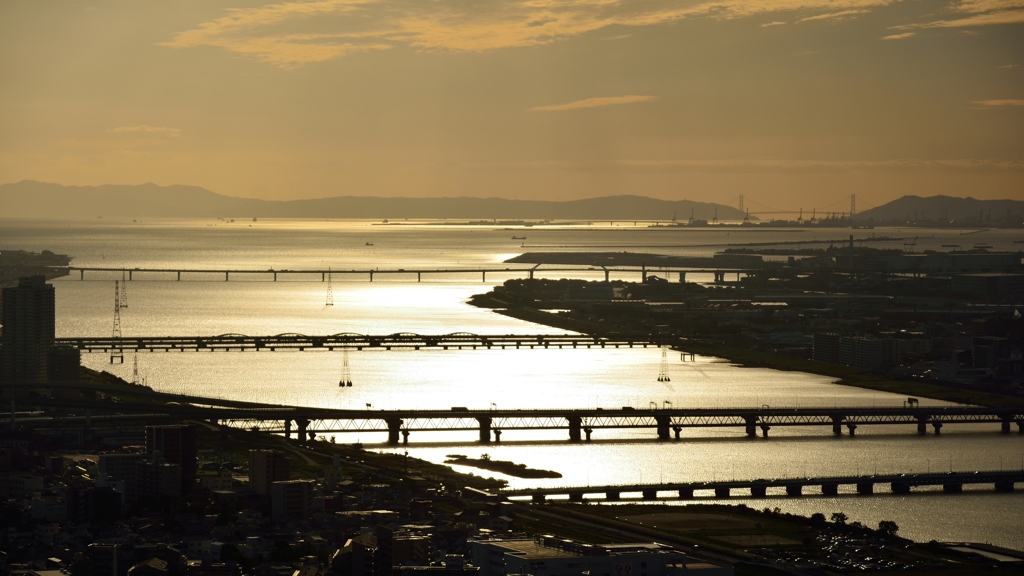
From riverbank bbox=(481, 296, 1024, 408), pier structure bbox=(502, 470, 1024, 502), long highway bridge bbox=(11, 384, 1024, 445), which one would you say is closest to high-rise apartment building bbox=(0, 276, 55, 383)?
long highway bridge bbox=(11, 384, 1024, 445)

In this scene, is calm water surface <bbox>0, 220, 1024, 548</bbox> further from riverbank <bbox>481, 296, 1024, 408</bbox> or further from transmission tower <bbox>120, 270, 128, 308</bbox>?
riverbank <bbox>481, 296, 1024, 408</bbox>

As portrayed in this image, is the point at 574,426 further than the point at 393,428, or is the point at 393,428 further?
the point at 574,426

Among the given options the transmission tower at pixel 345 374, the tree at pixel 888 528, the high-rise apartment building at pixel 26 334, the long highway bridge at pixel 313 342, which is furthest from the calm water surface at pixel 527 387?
the high-rise apartment building at pixel 26 334

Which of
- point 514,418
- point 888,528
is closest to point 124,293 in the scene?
point 514,418

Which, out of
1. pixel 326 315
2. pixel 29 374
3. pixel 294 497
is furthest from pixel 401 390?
pixel 326 315

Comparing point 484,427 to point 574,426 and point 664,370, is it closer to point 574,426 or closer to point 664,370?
point 574,426
